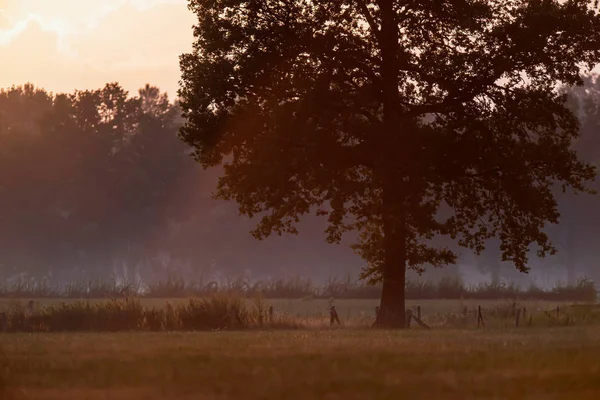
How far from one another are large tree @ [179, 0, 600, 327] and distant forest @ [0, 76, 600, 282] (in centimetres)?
5583

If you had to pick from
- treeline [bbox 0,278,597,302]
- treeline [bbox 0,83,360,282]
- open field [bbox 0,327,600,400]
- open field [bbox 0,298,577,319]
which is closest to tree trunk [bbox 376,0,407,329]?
open field [bbox 0,298,577,319]

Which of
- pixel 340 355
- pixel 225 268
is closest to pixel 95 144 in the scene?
pixel 225 268

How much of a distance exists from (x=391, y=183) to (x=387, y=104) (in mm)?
3124

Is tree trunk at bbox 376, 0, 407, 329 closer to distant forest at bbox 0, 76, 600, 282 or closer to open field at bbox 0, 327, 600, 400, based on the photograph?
open field at bbox 0, 327, 600, 400

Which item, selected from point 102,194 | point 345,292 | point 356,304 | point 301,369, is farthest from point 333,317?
point 102,194

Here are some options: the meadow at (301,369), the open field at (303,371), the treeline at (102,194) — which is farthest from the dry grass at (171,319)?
the treeline at (102,194)

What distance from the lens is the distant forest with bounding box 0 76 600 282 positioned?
101 metres

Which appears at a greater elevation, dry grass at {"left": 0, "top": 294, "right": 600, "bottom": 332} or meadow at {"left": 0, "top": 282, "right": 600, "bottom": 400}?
dry grass at {"left": 0, "top": 294, "right": 600, "bottom": 332}

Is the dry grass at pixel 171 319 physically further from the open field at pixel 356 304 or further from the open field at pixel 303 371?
the open field at pixel 303 371

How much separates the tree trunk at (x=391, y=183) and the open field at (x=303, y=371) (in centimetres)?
1502

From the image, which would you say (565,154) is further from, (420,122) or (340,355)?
(340,355)

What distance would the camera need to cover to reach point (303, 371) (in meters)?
17.2

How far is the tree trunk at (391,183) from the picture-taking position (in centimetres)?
3819

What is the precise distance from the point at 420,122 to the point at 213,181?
66.5m
